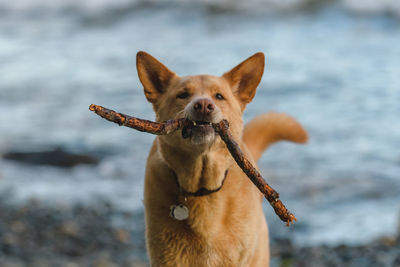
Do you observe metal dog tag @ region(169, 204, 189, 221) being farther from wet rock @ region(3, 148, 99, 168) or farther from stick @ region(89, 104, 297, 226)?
wet rock @ region(3, 148, 99, 168)

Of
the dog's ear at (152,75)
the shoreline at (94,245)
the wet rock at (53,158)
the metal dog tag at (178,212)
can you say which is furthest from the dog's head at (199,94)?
the wet rock at (53,158)

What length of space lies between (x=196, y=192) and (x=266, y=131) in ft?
3.40

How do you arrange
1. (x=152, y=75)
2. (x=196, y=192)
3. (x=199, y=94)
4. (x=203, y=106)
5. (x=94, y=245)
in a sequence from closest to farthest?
(x=203, y=106) < (x=199, y=94) < (x=196, y=192) < (x=152, y=75) < (x=94, y=245)

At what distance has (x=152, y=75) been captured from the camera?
3441 mm

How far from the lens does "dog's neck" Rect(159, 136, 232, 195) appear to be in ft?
10.3

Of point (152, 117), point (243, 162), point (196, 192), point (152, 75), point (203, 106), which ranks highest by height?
point (152, 117)

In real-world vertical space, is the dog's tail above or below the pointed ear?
below

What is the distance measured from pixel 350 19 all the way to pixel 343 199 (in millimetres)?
10578

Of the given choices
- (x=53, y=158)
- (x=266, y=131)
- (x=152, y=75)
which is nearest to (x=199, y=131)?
(x=152, y=75)

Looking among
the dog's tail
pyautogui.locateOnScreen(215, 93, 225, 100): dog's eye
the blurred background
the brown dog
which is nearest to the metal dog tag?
the brown dog

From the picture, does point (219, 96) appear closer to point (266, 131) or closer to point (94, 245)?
point (266, 131)

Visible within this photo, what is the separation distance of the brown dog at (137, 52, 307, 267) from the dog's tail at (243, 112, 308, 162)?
28.8 inches

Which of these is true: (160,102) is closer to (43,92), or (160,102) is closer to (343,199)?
(343,199)

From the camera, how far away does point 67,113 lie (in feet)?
36.0
